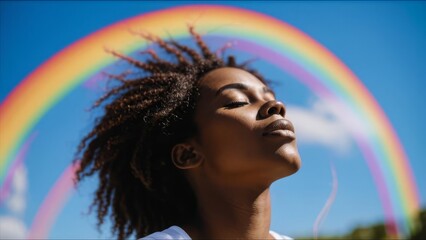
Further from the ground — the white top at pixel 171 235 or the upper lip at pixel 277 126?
the upper lip at pixel 277 126

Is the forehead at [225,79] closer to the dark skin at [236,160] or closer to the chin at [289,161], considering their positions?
the dark skin at [236,160]

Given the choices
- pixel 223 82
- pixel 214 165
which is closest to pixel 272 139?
pixel 214 165

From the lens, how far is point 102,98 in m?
3.94

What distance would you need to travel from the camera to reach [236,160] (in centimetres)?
279

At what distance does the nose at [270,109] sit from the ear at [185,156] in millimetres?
578

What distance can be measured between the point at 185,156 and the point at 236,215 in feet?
2.02

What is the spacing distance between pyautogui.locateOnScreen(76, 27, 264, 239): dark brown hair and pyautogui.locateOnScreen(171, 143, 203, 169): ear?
9cm

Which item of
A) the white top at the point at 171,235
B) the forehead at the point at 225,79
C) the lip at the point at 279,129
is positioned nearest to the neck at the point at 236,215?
the white top at the point at 171,235

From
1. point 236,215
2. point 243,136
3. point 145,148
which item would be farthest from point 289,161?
point 145,148

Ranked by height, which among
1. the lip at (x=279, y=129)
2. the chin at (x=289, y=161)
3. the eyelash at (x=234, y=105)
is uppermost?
the eyelash at (x=234, y=105)

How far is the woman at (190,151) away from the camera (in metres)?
2.80

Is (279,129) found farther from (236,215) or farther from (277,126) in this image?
(236,215)

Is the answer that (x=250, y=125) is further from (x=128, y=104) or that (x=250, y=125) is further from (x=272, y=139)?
(x=128, y=104)

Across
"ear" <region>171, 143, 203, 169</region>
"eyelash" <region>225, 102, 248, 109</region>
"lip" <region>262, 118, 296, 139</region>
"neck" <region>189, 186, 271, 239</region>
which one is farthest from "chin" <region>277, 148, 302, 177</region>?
"ear" <region>171, 143, 203, 169</region>
